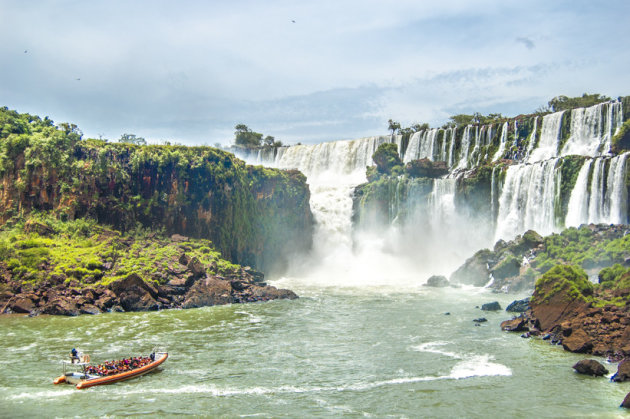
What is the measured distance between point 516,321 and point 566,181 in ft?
89.3

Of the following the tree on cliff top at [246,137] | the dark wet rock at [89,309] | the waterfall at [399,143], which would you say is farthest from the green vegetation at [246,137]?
the dark wet rock at [89,309]

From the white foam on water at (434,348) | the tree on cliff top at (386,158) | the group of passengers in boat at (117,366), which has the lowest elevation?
the group of passengers in boat at (117,366)

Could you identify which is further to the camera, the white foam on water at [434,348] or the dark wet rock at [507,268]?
the dark wet rock at [507,268]

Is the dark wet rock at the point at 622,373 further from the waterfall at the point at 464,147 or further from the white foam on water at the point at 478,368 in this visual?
the waterfall at the point at 464,147

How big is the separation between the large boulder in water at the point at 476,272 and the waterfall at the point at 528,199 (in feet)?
24.4

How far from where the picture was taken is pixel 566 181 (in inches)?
2096

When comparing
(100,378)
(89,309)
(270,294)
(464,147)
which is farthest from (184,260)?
(464,147)

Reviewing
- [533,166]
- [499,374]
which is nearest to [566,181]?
[533,166]

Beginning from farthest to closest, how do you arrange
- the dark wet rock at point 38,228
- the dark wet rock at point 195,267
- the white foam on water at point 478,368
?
the dark wet rock at point 38,228, the dark wet rock at point 195,267, the white foam on water at point 478,368

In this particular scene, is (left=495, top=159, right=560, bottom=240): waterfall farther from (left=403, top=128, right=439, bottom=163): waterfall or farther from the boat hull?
the boat hull

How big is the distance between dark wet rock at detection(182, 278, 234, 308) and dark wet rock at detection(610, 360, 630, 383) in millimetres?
28239

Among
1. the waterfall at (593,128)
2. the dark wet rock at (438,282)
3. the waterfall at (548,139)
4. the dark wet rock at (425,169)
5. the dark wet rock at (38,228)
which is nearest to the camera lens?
the dark wet rock at (38,228)

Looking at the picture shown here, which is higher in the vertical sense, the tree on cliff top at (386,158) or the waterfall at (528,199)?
the tree on cliff top at (386,158)

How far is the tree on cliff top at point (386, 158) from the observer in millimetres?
74688
